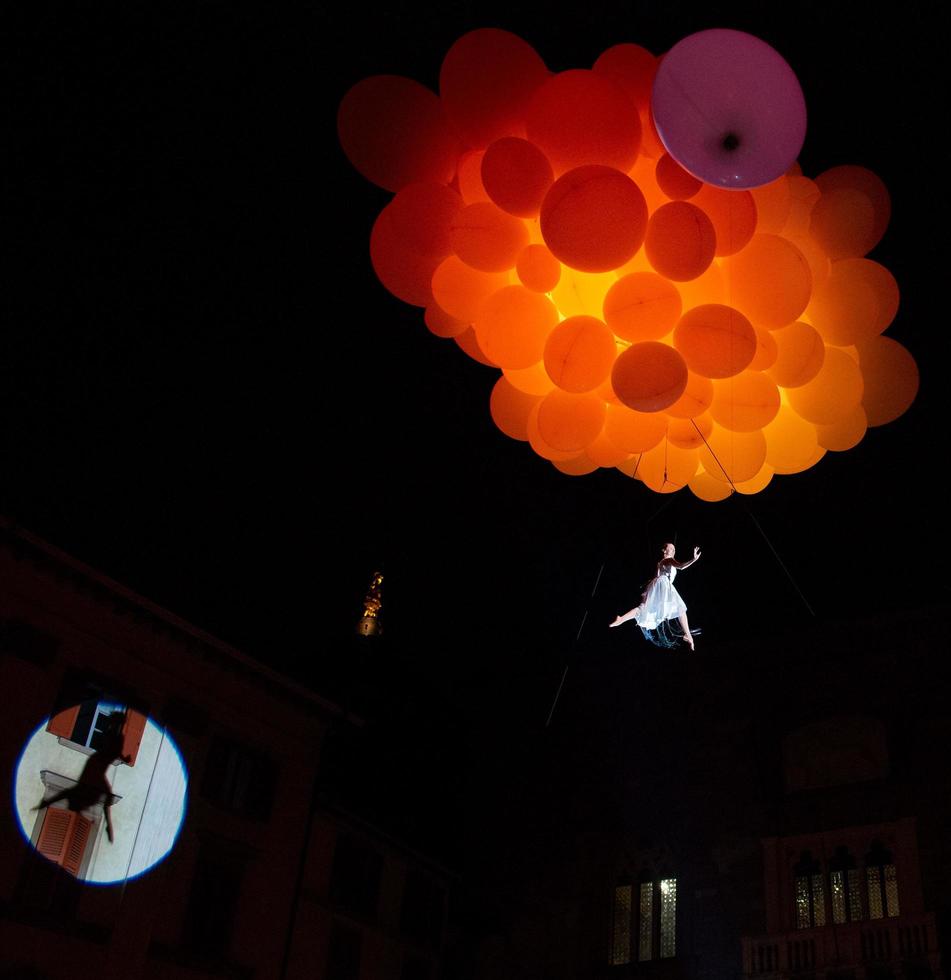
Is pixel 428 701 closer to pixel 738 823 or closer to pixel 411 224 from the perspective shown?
pixel 738 823

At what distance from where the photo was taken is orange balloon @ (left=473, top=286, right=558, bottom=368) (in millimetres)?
5695

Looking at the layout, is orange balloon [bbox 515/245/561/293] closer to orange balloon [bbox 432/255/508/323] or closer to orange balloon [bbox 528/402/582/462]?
orange balloon [bbox 432/255/508/323]

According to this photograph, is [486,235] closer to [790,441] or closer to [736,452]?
[736,452]

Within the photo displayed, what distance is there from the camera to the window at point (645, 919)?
16.1 m

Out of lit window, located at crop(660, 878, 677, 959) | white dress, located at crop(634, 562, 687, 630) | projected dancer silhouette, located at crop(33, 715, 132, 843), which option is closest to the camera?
white dress, located at crop(634, 562, 687, 630)

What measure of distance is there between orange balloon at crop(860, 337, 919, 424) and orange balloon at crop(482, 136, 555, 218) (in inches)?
90.9

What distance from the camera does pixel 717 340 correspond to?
5.33 m

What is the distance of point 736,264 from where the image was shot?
5520mm

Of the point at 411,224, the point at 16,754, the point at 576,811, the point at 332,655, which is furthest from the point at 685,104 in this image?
the point at 332,655

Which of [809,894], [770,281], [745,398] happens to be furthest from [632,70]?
[809,894]

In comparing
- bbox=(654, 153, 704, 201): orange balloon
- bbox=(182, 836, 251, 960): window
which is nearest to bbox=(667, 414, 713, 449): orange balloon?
bbox=(654, 153, 704, 201): orange balloon

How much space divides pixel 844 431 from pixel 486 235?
2528 mm

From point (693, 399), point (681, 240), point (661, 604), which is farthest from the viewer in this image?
point (661, 604)

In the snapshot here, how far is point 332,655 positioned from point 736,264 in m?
21.7
